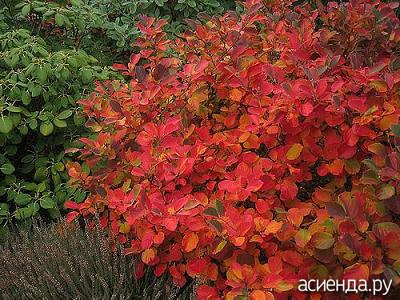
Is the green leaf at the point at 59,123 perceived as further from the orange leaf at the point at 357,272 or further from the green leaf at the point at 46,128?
the orange leaf at the point at 357,272

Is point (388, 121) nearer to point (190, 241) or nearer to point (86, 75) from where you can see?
point (190, 241)

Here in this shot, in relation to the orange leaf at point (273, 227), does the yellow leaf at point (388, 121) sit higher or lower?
higher

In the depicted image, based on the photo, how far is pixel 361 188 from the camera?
189 centimetres

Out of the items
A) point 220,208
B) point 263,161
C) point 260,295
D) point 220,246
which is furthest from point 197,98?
point 260,295

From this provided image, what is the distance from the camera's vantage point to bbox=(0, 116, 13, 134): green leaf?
2611mm

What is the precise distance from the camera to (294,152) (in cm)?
189

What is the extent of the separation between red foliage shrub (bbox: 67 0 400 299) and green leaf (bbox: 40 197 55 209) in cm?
40

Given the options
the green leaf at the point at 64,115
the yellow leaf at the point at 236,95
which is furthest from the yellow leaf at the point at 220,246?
the green leaf at the point at 64,115

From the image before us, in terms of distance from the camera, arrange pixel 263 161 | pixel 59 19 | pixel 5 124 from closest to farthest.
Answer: pixel 263 161 → pixel 5 124 → pixel 59 19

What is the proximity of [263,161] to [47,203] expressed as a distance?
1260 millimetres

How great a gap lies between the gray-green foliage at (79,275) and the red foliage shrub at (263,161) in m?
0.09

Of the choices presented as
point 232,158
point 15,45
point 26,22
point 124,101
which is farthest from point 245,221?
point 26,22

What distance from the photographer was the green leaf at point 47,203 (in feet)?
8.82

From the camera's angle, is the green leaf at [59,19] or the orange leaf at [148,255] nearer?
the orange leaf at [148,255]
